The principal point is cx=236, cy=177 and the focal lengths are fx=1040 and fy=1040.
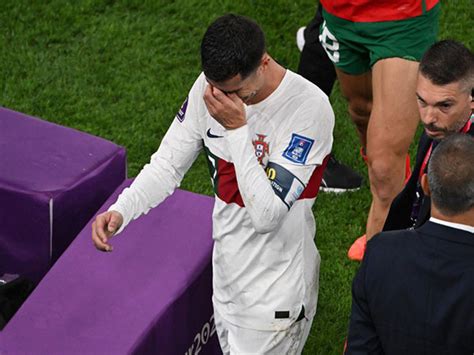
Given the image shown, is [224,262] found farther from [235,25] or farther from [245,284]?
[235,25]

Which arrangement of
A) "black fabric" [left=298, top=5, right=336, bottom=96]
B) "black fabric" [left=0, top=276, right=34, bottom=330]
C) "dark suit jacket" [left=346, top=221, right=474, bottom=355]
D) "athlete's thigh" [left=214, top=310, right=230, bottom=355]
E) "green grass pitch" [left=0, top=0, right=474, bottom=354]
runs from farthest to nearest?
"green grass pitch" [left=0, top=0, right=474, bottom=354], "black fabric" [left=298, top=5, right=336, bottom=96], "black fabric" [left=0, top=276, right=34, bottom=330], "athlete's thigh" [left=214, top=310, right=230, bottom=355], "dark suit jacket" [left=346, top=221, right=474, bottom=355]

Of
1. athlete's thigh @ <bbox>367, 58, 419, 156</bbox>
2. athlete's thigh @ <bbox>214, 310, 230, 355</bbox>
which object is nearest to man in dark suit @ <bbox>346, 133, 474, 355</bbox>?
athlete's thigh @ <bbox>214, 310, 230, 355</bbox>

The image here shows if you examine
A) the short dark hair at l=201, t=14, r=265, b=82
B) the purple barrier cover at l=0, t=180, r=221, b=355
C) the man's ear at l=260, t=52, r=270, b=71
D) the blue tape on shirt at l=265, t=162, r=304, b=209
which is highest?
the short dark hair at l=201, t=14, r=265, b=82

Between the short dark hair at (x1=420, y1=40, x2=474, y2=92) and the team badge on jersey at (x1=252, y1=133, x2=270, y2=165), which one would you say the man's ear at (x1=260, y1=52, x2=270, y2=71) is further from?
the short dark hair at (x1=420, y1=40, x2=474, y2=92)

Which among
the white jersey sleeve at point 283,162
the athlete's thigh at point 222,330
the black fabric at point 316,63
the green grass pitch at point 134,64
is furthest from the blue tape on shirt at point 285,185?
the black fabric at point 316,63

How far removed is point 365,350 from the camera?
3254 millimetres

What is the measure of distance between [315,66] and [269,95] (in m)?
2.18

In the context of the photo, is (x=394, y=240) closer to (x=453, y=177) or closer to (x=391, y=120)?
(x=453, y=177)

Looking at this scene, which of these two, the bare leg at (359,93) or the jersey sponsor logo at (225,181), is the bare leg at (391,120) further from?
the jersey sponsor logo at (225,181)

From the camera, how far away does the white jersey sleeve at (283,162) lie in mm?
3439

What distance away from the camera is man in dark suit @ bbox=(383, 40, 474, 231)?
3744 millimetres

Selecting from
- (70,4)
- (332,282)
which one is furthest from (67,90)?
(332,282)

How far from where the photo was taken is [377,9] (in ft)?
15.6

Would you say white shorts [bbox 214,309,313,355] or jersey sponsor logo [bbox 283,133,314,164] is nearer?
jersey sponsor logo [bbox 283,133,314,164]
